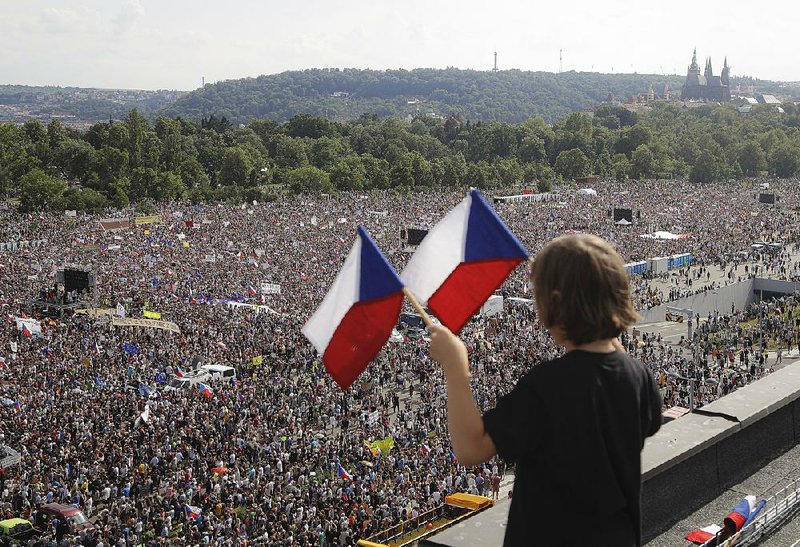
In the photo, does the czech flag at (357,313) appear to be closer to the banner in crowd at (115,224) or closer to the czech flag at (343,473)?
the czech flag at (343,473)

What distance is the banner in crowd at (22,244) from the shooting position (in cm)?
4772

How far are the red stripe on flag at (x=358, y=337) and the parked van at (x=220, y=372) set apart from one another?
20.8 meters

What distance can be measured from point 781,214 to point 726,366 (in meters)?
43.6

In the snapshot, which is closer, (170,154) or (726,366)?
(726,366)

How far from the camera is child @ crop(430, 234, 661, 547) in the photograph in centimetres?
235

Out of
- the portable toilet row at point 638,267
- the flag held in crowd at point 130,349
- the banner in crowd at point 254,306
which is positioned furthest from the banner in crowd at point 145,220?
the flag held in crowd at point 130,349

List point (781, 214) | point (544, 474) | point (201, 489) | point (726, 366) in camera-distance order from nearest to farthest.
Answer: point (544, 474)
point (201, 489)
point (726, 366)
point (781, 214)

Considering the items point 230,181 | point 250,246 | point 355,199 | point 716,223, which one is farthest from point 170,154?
point 716,223

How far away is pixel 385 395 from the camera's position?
79.7 ft

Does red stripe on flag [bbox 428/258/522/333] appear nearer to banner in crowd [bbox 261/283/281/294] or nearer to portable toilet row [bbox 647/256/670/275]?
banner in crowd [bbox 261/283/281/294]

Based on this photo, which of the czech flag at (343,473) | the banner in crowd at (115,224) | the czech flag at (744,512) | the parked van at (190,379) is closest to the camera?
the czech flag at (744,512)

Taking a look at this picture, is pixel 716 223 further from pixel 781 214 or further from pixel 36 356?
pixel 36 356

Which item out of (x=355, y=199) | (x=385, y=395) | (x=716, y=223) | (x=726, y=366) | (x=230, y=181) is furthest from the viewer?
(x=230, y=181)

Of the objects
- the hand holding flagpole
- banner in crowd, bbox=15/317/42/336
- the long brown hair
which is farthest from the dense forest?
the long brown hair
